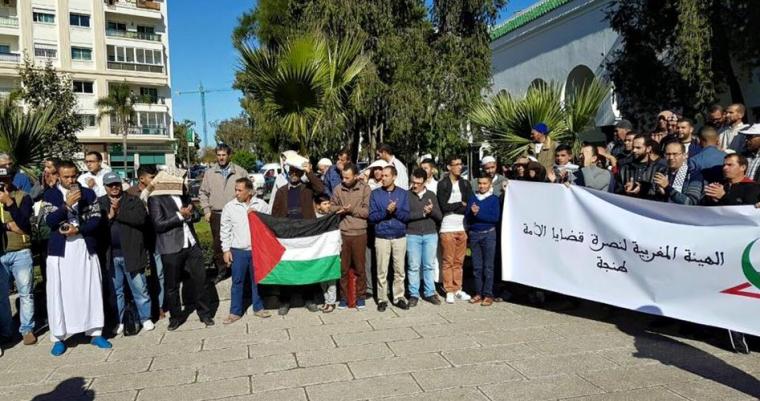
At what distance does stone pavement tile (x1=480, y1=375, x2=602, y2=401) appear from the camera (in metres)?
4.28

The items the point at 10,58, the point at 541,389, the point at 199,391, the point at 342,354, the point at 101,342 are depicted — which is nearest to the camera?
the point at 541,389

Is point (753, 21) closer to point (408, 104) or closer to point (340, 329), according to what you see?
point (408, 104)

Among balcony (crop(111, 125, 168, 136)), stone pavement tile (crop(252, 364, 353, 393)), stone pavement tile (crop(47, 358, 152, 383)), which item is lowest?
stone pavement tile (crop(47, 358, 152, 383))

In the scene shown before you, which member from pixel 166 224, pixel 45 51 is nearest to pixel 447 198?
pixel 166 224

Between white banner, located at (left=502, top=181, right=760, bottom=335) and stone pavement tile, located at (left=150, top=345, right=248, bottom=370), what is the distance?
334 cm

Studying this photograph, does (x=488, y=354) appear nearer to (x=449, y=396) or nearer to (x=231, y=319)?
(x=449, y=396)

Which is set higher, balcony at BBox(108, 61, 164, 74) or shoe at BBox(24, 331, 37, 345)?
balcony at BBox(108, 61, 164, 74)

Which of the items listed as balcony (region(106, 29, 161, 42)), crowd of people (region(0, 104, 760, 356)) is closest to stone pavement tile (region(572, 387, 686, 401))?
crowd of people (region(0, 104, 760, 356))

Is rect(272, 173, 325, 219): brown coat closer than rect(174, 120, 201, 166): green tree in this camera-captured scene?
Yes

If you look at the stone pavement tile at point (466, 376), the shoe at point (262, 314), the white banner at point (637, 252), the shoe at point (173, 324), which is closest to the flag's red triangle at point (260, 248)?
the shoe at point (262, 314)

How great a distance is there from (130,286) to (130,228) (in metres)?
0.68

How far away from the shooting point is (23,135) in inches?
375

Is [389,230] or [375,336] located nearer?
[375,336]

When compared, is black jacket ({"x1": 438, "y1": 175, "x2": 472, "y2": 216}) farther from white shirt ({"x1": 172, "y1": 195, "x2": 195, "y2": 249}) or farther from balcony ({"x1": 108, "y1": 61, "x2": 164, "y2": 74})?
balcony ({"x1": 108, "y1": 61, "x2": 164, "y2": 74})
